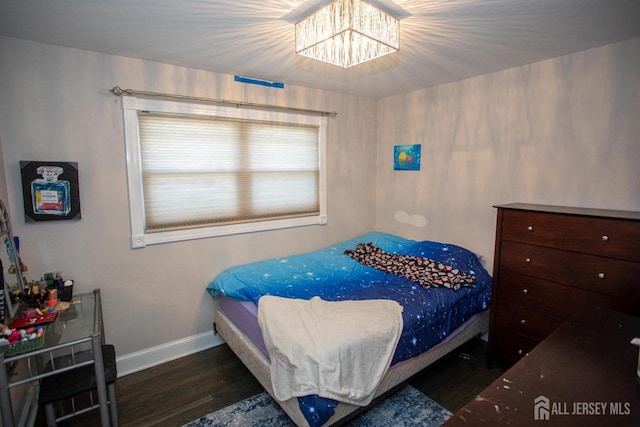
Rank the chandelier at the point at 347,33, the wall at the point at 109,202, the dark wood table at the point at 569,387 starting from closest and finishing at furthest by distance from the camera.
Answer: the dark wood table at the point at 569,387 → the chandelier at the point at 347,33 → the wall at the point at 109,202

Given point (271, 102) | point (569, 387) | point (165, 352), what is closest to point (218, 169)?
point (271, 102)

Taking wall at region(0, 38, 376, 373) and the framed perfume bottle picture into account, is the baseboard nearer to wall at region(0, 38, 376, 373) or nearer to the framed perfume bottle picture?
wall at region(0, 38, 376, 373)

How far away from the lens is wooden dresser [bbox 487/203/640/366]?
1858 mm

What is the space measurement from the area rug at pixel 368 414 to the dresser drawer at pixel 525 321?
807 mm

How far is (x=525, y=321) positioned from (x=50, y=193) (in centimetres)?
342

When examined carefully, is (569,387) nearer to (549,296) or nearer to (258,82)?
(549,296)

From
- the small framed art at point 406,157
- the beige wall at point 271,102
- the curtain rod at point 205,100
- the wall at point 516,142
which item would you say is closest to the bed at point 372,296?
the beige wall at point 271,102

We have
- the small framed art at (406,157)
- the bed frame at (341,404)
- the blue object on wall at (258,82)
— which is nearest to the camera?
the bed frame at (341,404)

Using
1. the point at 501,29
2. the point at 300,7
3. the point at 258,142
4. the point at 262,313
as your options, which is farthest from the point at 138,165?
the point at 501,29

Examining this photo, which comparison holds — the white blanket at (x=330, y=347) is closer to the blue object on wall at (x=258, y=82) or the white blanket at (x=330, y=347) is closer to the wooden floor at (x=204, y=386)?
the wooden floor at (x=204, y=386)

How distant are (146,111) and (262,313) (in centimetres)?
177

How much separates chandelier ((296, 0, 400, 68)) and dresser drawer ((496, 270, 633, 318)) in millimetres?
1833

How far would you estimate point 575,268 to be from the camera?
2.04 metres

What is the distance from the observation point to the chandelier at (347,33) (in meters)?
1.56
